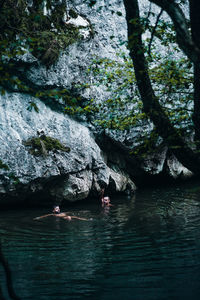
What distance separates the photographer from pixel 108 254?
8.20 m

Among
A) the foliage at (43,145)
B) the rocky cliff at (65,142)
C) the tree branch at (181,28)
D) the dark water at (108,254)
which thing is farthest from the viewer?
the foliage at (43,145)

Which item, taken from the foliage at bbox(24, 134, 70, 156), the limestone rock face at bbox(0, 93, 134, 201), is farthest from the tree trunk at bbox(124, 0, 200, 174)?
the foliage at bbox(24, 134, 70, 156)

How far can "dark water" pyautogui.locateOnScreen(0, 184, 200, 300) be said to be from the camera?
588 centimetres

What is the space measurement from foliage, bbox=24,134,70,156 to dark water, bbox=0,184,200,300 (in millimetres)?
3096

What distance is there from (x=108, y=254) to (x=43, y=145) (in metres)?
8.23

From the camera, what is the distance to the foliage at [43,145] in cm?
1498

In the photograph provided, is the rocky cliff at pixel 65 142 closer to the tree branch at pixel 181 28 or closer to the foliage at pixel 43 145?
the foliage at pixel 43 145

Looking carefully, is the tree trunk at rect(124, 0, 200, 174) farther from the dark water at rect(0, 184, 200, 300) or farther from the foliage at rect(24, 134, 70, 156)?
the foliage at rect(24, 134, 70, 156)

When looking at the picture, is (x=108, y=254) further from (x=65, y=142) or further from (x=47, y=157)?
(x=65, y=142)

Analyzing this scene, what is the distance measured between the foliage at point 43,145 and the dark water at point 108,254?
310 cm

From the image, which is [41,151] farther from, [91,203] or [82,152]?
[91,203]

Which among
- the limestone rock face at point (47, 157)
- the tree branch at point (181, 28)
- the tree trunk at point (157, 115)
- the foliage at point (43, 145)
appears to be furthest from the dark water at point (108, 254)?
the foliage at point (43, 145)

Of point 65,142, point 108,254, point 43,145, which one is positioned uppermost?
point 65,142

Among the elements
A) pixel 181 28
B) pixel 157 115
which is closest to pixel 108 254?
pixel 157 115
